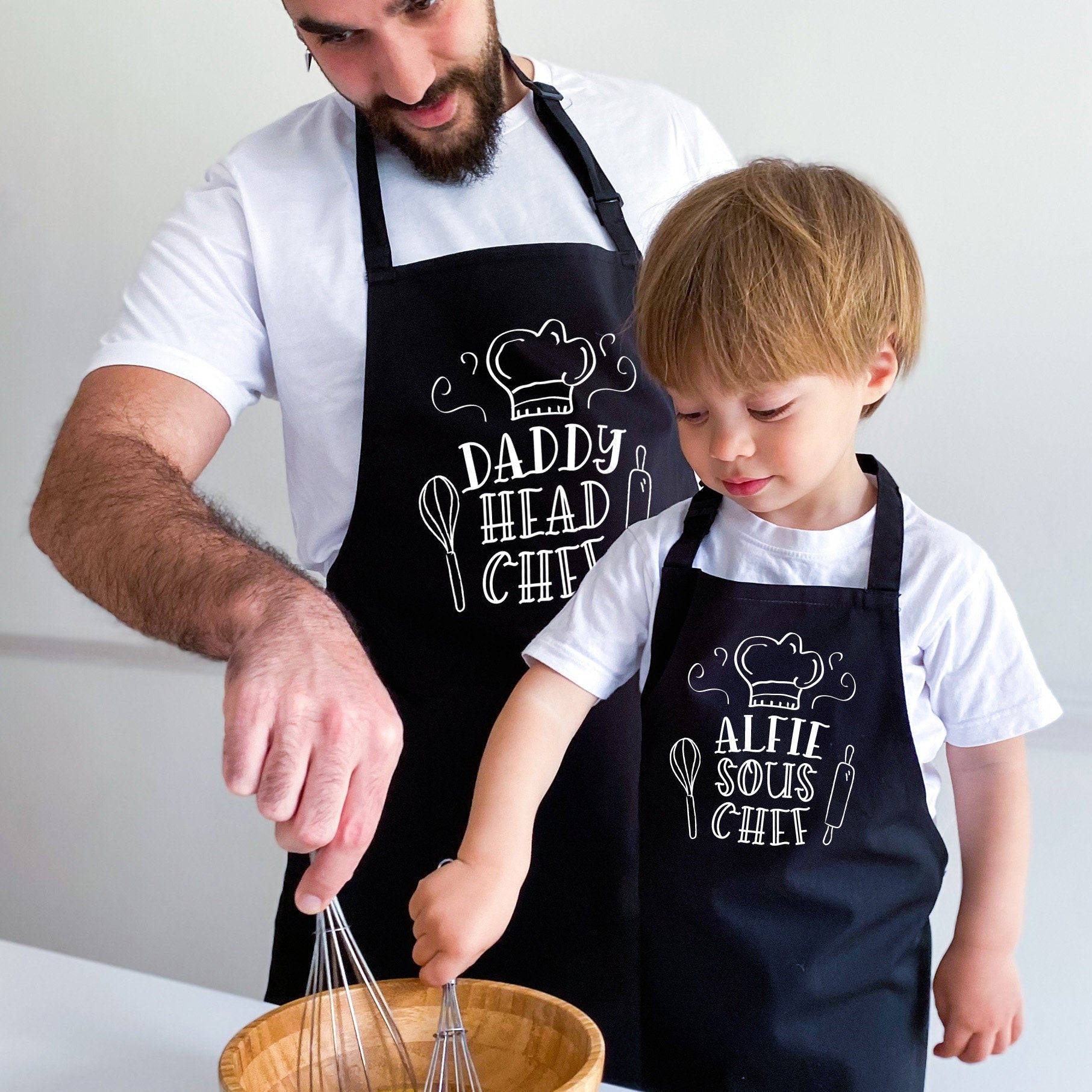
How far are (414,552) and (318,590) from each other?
37 cm

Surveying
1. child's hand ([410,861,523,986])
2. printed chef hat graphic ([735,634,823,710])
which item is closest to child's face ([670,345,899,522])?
printed chef hat graphic ([735,634,823,710])

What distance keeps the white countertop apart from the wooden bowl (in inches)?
3.6

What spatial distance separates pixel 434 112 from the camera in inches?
42.8

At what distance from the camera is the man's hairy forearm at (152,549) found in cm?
73

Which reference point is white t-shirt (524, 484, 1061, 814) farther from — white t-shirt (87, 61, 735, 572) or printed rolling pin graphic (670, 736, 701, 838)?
white t-shirt (87, 61, 735, 572)

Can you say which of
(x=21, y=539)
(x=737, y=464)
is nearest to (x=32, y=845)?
(x=21, y=539)

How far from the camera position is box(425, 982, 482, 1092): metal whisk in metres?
0.67

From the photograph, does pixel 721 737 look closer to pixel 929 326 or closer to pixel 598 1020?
pixel 598 1020

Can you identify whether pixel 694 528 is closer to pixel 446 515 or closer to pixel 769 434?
pixel 769 434

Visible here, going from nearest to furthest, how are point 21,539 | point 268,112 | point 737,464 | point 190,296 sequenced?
point 737,464 → point 190,296 → point 268,112 → point 21,539

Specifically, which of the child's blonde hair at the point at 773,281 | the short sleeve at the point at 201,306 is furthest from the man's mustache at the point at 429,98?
the child's blonde hair at the point at 773,281

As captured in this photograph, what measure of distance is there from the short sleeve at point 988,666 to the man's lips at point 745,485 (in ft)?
0.55

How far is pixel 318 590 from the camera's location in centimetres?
73

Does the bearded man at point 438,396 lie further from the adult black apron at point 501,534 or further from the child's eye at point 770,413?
the child's eye at point 770,413
